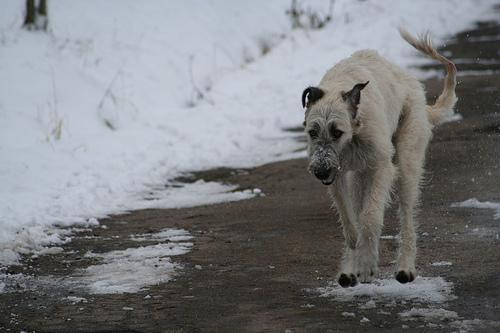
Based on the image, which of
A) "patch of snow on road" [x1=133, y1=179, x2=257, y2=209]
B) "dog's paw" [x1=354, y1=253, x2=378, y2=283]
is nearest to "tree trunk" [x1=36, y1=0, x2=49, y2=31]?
"patch of snow on road" [x1=133, y1=179, x2=257, y2=209]

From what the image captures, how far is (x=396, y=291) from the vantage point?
5938 millimetres

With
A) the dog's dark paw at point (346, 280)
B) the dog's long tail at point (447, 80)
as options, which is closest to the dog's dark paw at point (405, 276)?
the dog's dark paw at point (346, 280)

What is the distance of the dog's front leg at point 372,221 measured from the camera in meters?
6.02

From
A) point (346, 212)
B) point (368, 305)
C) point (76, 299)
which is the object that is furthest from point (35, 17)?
point (368, 305)

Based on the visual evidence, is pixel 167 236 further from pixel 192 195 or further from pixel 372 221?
pixel 372 221

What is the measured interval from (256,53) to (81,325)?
1521 centimetres

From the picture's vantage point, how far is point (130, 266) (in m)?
7.16

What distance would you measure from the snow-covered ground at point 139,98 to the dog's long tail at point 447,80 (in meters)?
2.85

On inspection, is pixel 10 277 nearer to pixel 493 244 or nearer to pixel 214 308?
pixel 214 308

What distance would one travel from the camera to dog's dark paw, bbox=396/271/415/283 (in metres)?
5.97

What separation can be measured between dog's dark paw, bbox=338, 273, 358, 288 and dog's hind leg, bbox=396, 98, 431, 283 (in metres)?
0.56

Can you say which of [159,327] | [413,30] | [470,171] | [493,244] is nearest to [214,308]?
[159,327]

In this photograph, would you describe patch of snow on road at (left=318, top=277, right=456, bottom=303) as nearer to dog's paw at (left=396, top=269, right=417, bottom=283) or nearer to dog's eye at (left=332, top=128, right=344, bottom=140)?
dog's paw at (left=396, top=269, right=417, bottom=283)

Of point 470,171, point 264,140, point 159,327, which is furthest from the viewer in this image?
point 264,140
